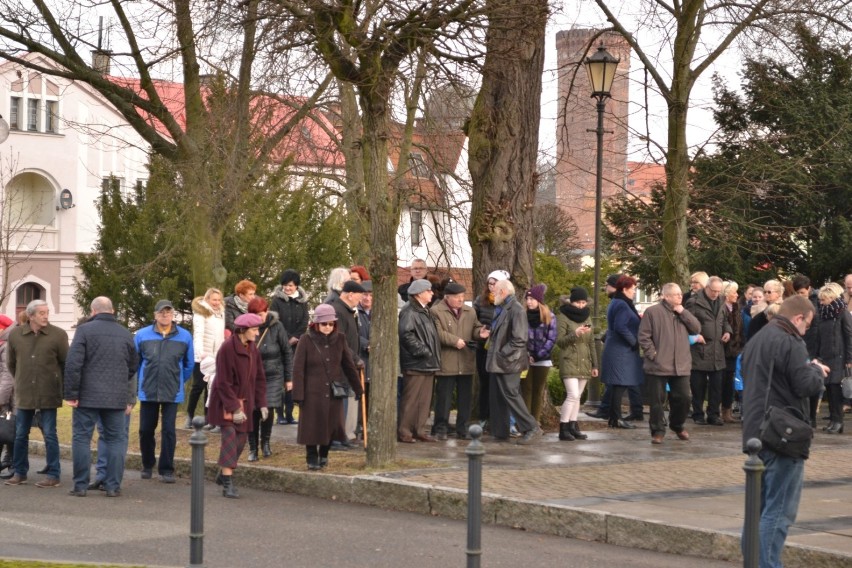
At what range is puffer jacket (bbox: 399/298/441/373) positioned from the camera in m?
15.7

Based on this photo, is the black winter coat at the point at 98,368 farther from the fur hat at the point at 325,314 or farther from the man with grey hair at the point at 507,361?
the man with grey hair at the point at 507,361

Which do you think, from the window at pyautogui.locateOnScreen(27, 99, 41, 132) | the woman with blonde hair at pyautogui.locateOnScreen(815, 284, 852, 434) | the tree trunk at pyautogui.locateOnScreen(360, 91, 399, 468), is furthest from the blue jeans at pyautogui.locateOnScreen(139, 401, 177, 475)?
the window at pyautogui.locateOnScreen(27, 99, 41, 132)

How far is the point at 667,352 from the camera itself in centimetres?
1608

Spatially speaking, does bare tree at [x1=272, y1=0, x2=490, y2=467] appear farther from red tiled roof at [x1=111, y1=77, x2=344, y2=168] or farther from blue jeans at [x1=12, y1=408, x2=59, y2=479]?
red tiled roof at [x1=111, y1=77, x2=344, y2=168]

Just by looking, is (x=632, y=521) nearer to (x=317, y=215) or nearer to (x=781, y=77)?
(x=781, y=77)

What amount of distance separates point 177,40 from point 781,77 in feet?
45.5

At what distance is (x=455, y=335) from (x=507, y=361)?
2.69 feet

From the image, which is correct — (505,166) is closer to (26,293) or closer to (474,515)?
(474,515)

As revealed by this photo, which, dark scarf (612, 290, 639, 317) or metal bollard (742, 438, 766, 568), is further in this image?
dark scarf (612, 290, 639, 317)

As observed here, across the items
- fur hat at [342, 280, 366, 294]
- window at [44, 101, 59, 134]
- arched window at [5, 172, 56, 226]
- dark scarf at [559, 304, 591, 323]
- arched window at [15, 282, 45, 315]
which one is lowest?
dark scarf at [559, 304, 591, 323]

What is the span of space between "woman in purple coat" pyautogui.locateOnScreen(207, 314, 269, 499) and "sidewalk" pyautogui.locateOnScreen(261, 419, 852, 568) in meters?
0.83

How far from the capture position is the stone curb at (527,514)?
9.70 metres

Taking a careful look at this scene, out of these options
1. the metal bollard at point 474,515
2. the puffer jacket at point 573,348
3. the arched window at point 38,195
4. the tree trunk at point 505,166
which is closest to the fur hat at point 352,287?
the tree trunk at point 505,166

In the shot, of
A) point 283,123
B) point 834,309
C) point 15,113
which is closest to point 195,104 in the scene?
point 283,123
